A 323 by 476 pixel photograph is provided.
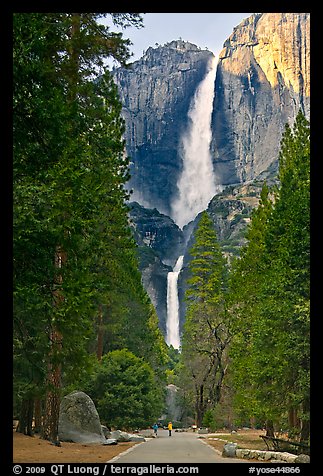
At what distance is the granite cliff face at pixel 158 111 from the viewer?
6033 inches

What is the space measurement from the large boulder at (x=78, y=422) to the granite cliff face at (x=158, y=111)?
13259 centimetres

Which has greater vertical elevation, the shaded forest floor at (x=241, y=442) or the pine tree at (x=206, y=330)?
the pine tree at (x=206, y=330)

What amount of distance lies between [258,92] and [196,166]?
2296cm

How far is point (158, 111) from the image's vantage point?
159 metres

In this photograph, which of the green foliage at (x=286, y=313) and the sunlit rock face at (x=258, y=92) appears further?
the sunlit rock face at (x=258, y=92)

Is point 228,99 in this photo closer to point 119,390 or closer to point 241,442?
point 119,390

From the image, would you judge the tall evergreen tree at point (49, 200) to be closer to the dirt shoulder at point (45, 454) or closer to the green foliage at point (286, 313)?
the dirt shoulder at point (45, 454)

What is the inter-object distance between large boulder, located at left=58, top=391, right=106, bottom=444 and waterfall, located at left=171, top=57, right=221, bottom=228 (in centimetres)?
12678

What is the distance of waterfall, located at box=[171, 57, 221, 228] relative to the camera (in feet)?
484

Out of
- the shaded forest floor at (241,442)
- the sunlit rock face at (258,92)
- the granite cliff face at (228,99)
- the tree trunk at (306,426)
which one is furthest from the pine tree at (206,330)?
the sunlit rock face at (258,92)

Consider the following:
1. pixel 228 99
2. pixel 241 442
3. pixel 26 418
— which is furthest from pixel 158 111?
pixel 26 418

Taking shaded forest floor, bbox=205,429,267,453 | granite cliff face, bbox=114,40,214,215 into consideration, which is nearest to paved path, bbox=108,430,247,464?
shaded forest floor, bbox=205,429,267,453

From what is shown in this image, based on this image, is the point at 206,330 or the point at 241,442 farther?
the point at 206,330

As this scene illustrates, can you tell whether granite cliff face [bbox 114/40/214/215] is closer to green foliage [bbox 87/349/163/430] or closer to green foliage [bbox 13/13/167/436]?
green foliage [bbox 87/349/163/430]
